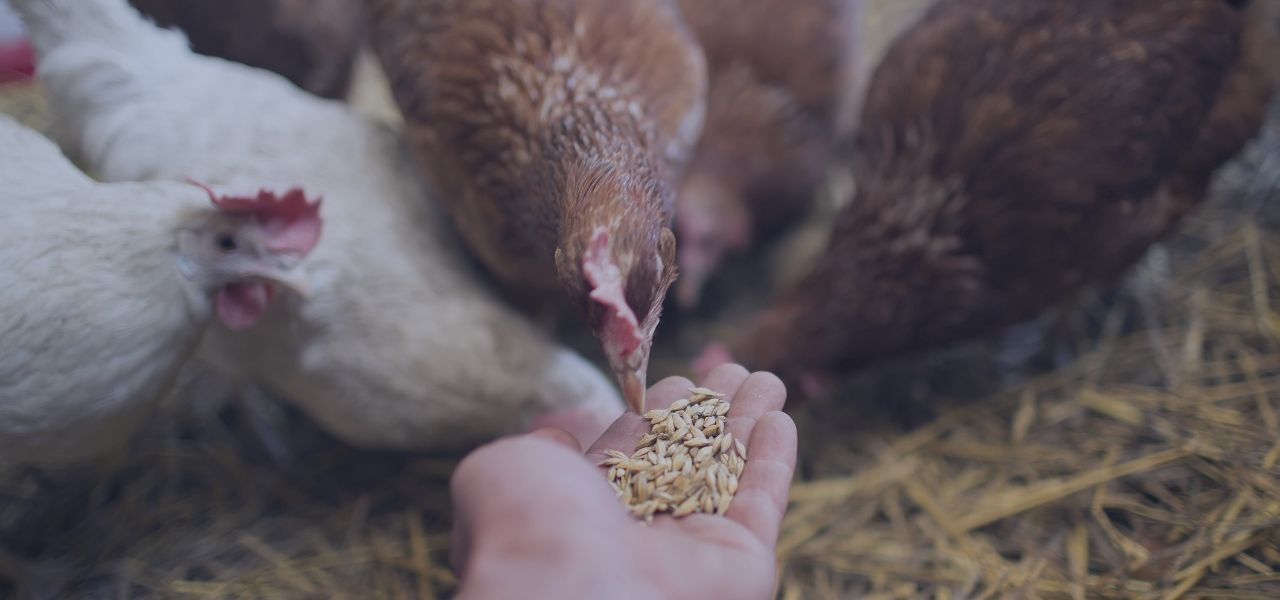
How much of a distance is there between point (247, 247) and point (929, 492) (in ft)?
5.02

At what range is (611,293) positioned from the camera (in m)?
0.96

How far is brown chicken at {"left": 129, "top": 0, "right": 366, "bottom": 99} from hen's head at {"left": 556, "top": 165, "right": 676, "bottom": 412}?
128 cm

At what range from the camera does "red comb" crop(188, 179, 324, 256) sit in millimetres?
1295

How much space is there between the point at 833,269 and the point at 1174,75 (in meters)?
0.86

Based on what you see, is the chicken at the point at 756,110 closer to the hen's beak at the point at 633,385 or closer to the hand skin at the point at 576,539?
the hen's beak at the point at 633,385

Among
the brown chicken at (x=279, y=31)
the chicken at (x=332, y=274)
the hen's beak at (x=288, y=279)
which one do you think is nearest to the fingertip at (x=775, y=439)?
the chicken at (x=332, y=274)

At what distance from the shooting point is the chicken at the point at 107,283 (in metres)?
1.18

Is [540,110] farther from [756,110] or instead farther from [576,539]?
[756,110]

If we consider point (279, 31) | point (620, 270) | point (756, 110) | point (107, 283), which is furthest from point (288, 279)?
point (756, 110)

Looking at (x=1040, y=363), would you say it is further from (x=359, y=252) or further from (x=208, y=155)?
(x=208, y=155)

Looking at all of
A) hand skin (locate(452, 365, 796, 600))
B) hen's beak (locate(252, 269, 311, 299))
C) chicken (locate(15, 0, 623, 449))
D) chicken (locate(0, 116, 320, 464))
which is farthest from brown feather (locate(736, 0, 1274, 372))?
chicken (locate(0, 116, 320, 464))

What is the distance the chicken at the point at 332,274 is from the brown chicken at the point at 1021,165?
51 centimetres

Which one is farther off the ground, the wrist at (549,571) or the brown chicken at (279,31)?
the brown chicken at (279,31)

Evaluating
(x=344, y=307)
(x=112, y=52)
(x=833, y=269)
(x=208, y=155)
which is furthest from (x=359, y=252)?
(x=833, y=269)
